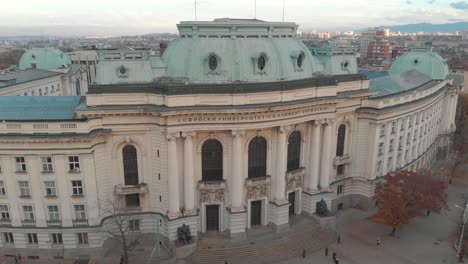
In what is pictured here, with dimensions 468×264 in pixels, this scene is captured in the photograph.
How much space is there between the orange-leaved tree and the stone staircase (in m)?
8.38

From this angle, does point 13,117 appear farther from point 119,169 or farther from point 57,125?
point 119,169

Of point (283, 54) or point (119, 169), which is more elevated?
point (283, 54)

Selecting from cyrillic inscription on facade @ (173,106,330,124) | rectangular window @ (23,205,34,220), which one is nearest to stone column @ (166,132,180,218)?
cyrillic inscription on facade @ (173,106,330,124)

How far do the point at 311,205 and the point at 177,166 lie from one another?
70.9ft

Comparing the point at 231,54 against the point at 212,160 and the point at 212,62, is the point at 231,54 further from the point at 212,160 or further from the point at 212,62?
the point at 212,160

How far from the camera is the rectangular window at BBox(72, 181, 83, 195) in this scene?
48688 millimetres

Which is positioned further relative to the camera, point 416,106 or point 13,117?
point 416,106

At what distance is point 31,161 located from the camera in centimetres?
4697

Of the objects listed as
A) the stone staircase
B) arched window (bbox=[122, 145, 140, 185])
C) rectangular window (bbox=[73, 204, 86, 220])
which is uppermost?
arched window (bbox=[122, 145, 140, 185])

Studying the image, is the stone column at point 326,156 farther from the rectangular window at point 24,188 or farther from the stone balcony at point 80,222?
the rectangular window at point 24,188

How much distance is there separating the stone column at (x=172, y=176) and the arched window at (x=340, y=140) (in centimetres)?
2709

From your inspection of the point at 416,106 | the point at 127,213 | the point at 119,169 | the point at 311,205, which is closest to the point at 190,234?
the point at 127,213

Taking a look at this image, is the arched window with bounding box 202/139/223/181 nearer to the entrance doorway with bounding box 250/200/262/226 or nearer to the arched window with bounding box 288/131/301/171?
the entrance doorway with bounding box 250/200/262/226

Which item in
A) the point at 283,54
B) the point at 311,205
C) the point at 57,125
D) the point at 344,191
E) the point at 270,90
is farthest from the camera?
the point at 344,191
